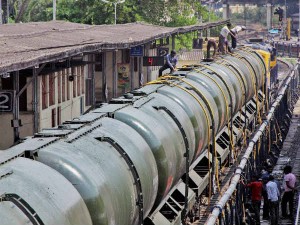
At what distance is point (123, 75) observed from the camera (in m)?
30.2

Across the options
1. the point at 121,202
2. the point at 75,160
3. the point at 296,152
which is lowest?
the point at 296,152

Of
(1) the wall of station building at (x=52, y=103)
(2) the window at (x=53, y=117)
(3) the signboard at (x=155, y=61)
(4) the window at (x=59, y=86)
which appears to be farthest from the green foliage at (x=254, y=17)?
(2) the window at (x=53, y=117)

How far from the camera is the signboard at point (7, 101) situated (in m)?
15.4

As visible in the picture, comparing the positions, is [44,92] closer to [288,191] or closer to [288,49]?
[288,191]

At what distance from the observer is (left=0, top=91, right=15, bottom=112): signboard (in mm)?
15418

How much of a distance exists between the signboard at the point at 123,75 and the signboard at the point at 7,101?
14.4 meters

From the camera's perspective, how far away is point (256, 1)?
13550 centimetres

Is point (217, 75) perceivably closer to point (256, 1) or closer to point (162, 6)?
point (162, 6)

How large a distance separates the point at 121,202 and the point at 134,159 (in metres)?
1.24

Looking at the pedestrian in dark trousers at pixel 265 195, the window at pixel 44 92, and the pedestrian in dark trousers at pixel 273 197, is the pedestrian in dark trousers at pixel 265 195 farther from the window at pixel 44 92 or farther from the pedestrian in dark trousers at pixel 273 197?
the window at pixel 44 92

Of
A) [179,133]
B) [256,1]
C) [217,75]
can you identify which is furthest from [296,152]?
[256,1]

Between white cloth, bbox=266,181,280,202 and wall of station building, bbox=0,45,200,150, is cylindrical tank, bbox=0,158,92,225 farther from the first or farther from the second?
white cloth, bbox=266,181,280,202

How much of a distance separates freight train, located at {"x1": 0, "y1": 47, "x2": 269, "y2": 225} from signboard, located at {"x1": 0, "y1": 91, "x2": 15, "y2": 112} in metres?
2.27

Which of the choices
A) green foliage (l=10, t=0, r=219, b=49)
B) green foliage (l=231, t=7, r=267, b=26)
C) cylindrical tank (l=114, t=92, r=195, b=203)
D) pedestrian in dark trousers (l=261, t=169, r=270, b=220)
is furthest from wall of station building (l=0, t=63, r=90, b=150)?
green foliage (l=231, t=7, r=267, b=26)
